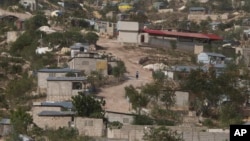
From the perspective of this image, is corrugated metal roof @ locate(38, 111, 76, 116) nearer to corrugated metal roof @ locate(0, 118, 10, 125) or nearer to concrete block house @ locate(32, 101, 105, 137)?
concrete block house @ locate(32, 101, 105, 137)

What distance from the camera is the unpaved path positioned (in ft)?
66.8

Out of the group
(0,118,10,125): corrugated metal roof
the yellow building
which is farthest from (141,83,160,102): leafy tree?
the yellow building

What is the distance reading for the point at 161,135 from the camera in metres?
14.8

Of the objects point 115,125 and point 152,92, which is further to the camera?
point 152,92

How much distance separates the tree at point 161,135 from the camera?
580 inches

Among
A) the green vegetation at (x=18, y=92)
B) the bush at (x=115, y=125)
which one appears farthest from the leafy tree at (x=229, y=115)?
the green vegetation at (x=18, y=92)

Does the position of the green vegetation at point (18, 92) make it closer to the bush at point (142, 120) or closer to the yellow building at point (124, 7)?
the bush at point (142, 120)

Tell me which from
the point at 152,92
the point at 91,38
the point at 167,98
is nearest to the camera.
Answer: the point at 167,98

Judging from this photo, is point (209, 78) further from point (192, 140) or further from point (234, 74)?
point (192, 140)

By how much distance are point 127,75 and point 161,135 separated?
37.4ft

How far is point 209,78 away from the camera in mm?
21234

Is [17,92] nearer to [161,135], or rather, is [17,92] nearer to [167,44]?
[161,135]

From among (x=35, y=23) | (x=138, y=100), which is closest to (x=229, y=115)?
(x=138, y=100)

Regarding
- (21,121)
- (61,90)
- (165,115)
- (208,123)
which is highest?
(21,121)
